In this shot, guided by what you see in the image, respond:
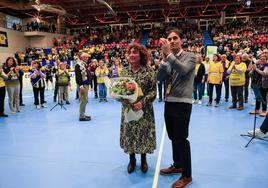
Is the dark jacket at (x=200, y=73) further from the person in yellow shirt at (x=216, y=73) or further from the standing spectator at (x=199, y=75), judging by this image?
the person in yellow shirt at (x=216, y=73)

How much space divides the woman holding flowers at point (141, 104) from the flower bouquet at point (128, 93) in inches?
1.7

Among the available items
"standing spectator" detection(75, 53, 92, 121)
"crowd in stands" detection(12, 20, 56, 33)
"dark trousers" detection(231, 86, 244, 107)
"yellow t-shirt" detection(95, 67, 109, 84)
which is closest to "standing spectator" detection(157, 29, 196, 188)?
"standing spectator" detection(75, 53, 92, 121)

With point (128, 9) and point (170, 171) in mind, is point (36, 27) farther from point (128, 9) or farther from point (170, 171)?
point (170, 171)

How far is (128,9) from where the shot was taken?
20312 millimetres

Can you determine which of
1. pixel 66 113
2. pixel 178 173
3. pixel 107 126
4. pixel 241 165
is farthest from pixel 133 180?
pixel 66 113

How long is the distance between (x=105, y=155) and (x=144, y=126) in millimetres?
1047

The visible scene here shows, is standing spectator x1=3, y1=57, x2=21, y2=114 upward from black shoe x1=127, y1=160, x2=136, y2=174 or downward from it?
upward

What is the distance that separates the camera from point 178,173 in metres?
2.72

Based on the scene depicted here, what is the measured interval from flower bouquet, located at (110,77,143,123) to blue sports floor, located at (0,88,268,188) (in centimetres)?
80

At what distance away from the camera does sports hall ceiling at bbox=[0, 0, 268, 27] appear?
58.1 ft

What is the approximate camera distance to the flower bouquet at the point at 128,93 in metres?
2.35

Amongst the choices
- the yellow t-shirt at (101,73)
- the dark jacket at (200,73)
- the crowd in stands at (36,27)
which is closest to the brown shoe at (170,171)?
the dark jacket at (200,73)

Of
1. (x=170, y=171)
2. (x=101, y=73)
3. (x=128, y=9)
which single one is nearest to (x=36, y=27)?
(x=128, y=9)

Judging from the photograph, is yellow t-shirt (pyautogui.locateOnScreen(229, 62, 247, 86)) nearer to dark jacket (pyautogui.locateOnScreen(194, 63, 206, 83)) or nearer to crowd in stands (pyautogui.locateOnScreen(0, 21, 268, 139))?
crowd in stands (pyautogui.locateOnScreen(0, 21, 268, 139))
